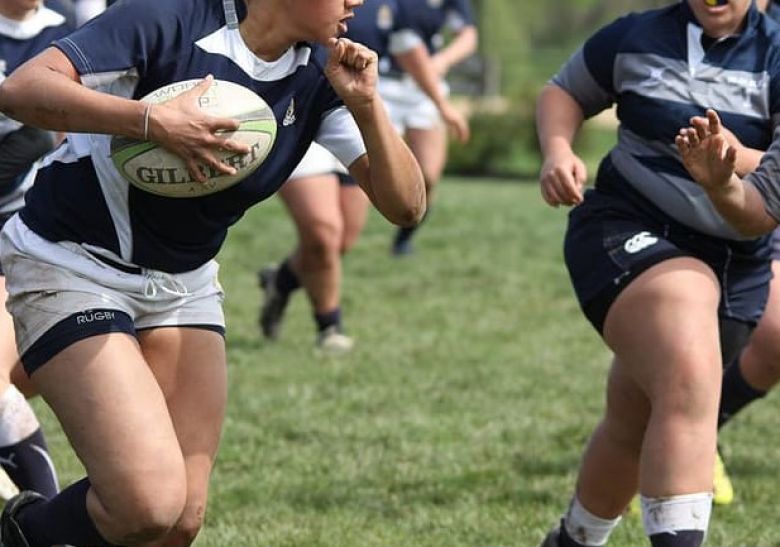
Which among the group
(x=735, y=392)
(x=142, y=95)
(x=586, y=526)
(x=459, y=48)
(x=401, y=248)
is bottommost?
(x=401, y=248)

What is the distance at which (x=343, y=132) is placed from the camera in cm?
396

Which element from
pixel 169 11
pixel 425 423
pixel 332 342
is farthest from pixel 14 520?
pixel 332 342

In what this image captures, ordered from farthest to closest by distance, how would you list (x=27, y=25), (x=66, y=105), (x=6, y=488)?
1. (x=27, y=25)
2. (x=6, y=488)
3. (x=66, y=105)

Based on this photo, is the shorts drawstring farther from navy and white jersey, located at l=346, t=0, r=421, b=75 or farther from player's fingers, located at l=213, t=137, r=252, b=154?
navy and white jersey, located at l=346, t=0, r=421, b=75

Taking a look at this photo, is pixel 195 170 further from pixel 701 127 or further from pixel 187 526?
pixel 701 127

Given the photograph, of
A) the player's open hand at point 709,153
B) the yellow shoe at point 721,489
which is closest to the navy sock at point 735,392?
the yellow shoe at point 721,489

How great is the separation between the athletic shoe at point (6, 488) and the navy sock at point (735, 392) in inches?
94.5

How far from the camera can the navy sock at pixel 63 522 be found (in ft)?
12.6

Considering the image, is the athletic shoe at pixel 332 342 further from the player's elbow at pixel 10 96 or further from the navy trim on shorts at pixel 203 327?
the player's elbow at pixel 10 96

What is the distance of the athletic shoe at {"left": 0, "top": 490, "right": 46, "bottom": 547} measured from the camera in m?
4.06

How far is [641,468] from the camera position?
4102mm

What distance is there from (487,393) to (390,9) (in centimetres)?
360

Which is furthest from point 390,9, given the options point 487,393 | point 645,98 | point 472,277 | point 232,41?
point 232,41

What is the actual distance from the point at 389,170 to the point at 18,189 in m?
1.59
